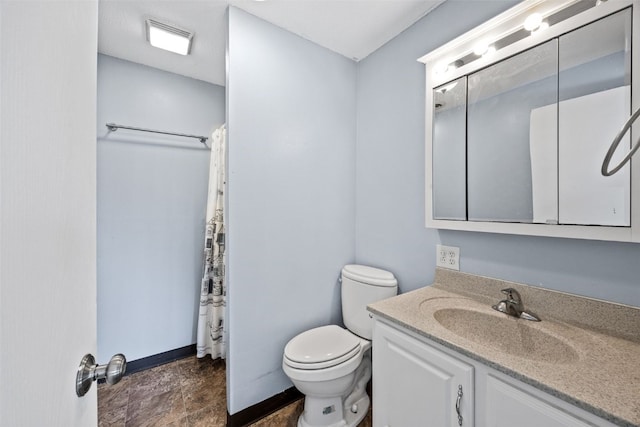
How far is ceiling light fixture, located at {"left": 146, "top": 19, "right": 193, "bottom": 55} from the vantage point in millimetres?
1568

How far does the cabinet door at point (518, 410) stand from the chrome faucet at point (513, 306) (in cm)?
42

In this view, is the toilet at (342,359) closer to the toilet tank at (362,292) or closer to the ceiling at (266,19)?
the toilet tank at (362,292)

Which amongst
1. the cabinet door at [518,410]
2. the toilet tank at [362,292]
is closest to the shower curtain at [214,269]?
the toilet tank at [362,292]

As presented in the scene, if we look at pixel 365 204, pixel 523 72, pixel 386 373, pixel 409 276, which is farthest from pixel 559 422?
pixel 365 204

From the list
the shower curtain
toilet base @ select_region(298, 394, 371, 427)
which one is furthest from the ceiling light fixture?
toilet base @ select_region(298, 394, 371, 427)

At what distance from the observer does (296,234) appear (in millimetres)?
1699

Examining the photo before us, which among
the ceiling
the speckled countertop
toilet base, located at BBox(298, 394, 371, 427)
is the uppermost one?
the ceiling

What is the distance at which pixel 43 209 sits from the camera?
13.8 inches

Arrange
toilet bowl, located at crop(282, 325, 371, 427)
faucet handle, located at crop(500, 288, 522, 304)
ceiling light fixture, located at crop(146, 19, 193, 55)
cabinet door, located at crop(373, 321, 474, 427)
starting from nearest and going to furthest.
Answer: cabinet door, located at crop(373, 321, 474, 427)
faucet handle, located at crop(500, 288, 522, 304)
toilet bowl, located at crop(282, 325, 371, 427)
ceiling light fixture, located at crop(146, 19, 193, 55)

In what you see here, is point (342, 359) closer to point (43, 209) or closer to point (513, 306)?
point (513, 306)

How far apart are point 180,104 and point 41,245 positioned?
216cm

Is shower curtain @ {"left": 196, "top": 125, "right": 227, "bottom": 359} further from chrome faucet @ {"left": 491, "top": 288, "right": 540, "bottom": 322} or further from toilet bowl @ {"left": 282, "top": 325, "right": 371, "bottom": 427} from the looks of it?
chrome faucet @ {"left": 491, "top": 288, "right": 540, "bottom": 322}

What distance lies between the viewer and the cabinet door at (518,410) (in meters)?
0.65

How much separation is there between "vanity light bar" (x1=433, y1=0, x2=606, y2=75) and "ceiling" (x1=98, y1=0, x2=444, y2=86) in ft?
1.35
